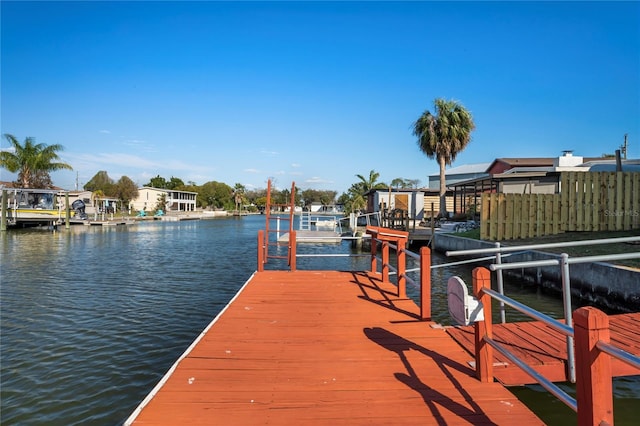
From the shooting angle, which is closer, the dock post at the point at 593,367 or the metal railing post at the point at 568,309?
the dock post at the point at 593,367

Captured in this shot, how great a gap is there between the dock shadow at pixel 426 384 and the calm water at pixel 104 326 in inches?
69.4

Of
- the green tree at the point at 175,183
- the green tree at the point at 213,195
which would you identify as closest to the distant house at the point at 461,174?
the green tree at the point at 213,195

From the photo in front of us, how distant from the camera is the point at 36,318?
9.27m

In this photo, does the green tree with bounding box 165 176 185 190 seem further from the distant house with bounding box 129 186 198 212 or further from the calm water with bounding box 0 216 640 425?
the calm water with bounding box 0 216 640 425

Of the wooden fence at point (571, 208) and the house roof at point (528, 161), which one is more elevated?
the house roof at point (528, 161)

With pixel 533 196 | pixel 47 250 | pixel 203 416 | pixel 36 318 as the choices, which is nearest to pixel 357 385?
pixel 203 416

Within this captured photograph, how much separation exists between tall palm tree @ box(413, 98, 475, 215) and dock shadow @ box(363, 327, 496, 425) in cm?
2752

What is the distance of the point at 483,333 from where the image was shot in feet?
12.0

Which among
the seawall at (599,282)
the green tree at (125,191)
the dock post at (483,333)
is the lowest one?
the seawall at (599,282)

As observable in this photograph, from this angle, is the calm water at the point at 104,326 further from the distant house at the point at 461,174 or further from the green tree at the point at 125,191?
the green tree at the point at 125,191

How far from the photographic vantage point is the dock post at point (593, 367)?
216 centimetres

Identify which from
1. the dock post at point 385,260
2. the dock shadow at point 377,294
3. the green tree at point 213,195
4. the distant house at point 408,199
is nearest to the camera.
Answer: the dock shadow at point 377,294

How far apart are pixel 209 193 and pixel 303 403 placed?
353 ft

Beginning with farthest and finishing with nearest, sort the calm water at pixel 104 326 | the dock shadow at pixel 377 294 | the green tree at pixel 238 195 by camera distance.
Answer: the green tree at pixel 238 195, the dock shadow at pixel 377 294, the calm water at pixel 104 326
